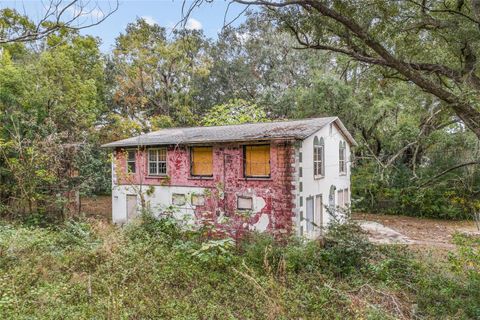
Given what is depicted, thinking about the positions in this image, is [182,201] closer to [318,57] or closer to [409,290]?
[409,290]

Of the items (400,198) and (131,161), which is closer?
(131,161)

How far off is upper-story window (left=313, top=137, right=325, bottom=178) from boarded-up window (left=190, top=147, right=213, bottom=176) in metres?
4.03

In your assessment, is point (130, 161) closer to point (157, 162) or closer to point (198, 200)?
point (157, 162)

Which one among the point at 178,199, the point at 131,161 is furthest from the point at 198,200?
the point at 131,161

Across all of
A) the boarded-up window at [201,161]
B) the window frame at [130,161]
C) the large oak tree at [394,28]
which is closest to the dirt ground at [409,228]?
the window frame at [130,161]

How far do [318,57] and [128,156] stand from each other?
43.1 feet

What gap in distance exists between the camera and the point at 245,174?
12109 mm

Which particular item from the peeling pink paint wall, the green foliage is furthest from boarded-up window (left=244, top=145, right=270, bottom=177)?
the green foliage

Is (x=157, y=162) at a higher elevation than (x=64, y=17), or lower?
lower

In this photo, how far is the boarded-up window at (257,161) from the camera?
11.7 metres

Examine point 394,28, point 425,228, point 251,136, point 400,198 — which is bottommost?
point 425,228

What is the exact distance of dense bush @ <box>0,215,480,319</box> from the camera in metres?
5.77

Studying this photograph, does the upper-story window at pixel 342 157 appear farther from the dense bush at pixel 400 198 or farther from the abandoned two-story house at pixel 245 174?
the dense bush at pixel 400 198

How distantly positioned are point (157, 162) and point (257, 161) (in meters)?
4.89
